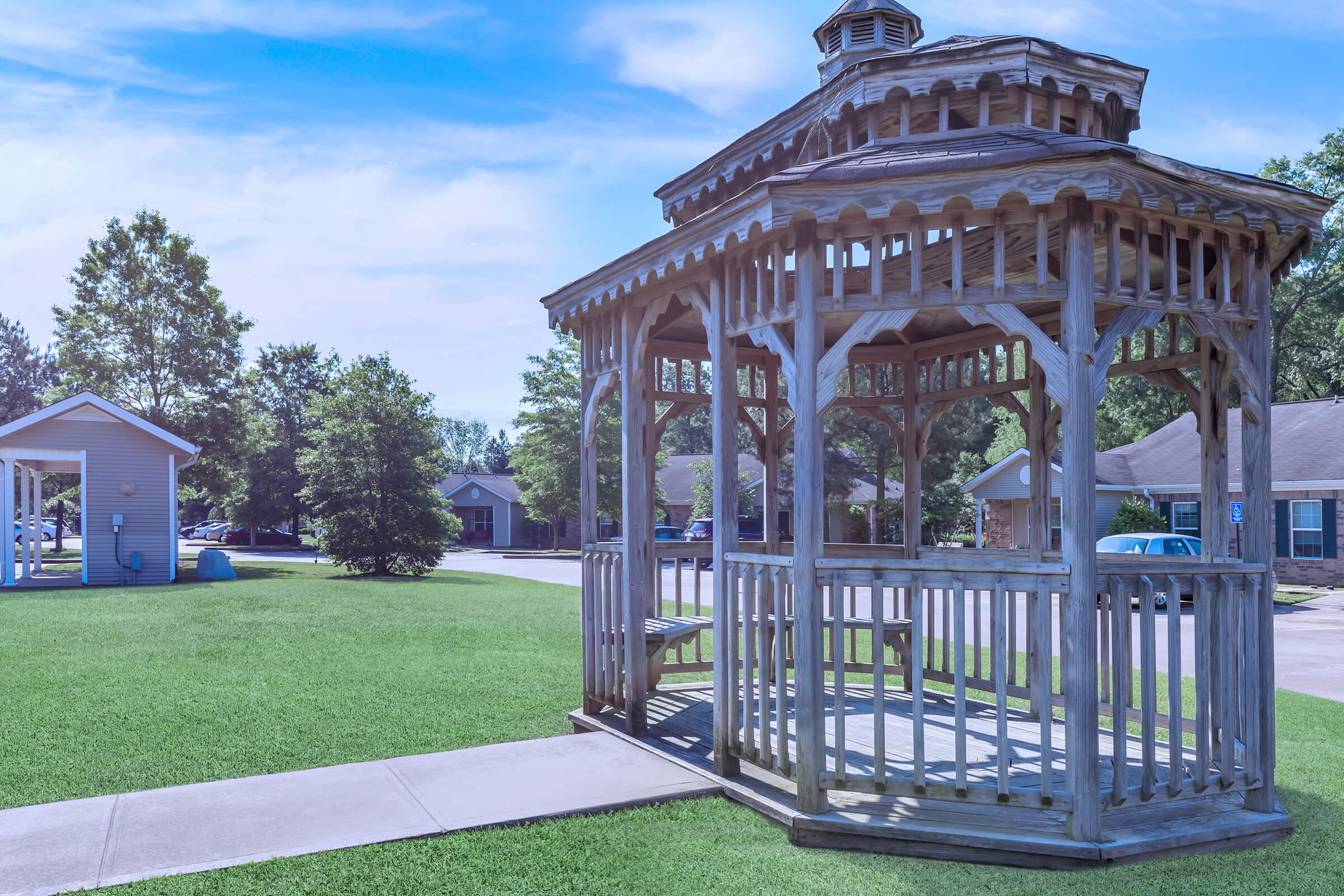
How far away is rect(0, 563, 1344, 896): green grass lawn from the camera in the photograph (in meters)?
3.88

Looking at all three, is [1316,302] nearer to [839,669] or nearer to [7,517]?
[839,669]

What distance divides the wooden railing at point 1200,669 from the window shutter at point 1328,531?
22.6 meters

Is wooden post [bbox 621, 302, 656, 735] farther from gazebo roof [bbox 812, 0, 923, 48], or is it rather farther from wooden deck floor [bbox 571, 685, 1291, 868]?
gazebo roof [bbox 812, 0, 923, 48]

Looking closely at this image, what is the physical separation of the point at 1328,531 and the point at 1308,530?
57 cm

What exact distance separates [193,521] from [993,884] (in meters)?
85.2

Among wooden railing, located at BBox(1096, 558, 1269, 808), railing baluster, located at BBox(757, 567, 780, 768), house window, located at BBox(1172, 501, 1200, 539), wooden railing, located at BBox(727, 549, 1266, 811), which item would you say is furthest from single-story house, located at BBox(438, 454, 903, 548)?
wooden railing, located at BBox(1096, 558, 1269, 808)

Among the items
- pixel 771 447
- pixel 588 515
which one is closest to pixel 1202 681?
pixel 588 515

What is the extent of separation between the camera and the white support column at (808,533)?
4.52m

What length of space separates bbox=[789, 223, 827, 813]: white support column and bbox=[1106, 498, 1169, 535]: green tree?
79.8 feet

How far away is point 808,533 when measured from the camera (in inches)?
179

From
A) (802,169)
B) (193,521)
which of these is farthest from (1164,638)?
(193,521)

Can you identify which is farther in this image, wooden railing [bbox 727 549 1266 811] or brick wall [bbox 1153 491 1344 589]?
brick wall [bbox 1153 491 1344 589]

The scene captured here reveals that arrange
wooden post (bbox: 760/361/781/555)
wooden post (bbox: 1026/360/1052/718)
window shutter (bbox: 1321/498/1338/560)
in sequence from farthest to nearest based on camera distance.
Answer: window shutter (bbox: 1321/498/1338/560)
wooden post (bbox: 760/361/781/555)
wooden post (bbox: 1026/360/1052/718)

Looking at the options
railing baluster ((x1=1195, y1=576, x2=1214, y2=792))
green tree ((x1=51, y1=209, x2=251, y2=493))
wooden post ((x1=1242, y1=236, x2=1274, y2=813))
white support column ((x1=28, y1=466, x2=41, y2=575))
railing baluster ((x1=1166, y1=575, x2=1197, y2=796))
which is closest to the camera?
railing baluster ((x1=1166, y1=575, x2=1197, y2=796))
